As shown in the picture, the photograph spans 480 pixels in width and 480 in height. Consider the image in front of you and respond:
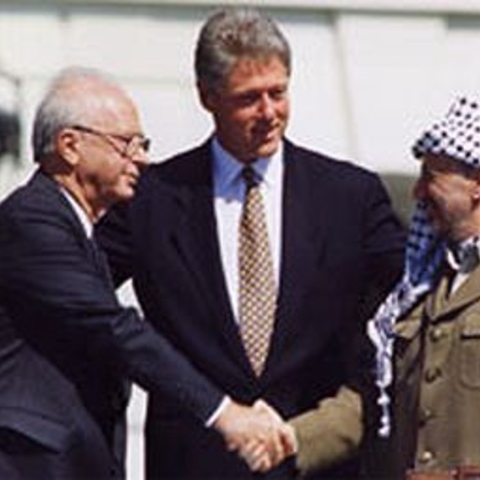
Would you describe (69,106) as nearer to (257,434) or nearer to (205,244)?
(205,244)

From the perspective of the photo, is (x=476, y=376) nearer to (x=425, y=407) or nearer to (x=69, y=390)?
(x=425, y=407)

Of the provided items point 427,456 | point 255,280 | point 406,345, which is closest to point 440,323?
point 406,345

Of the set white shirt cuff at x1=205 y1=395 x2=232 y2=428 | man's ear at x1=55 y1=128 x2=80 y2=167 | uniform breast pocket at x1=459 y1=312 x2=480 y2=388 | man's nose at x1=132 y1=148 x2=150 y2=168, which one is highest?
man's ear at x1=55 y1=128 x2=80 y2=167

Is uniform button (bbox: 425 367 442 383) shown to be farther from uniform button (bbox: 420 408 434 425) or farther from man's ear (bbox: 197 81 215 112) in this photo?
man's ear (bbox: 197 81 215 112)

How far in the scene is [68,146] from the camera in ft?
20.8

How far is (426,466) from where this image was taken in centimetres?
611

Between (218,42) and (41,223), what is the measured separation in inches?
23.5

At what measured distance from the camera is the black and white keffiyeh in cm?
614

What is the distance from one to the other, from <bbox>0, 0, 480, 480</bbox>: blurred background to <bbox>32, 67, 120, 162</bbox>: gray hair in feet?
6.43

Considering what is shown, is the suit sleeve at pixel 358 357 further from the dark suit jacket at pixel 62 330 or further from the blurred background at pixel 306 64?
the blurred background at pixel 306 64

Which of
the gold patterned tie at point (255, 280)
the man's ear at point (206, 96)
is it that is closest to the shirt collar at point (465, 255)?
the gold patterned tie at point (255, 280)

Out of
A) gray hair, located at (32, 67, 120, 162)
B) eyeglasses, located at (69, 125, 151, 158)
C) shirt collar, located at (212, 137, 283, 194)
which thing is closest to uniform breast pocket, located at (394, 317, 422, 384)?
shirt collar, located at (212, 137, 283, 194)

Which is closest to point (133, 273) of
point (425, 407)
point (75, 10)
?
point (425, 407)

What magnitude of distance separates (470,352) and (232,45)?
35.2 inches
